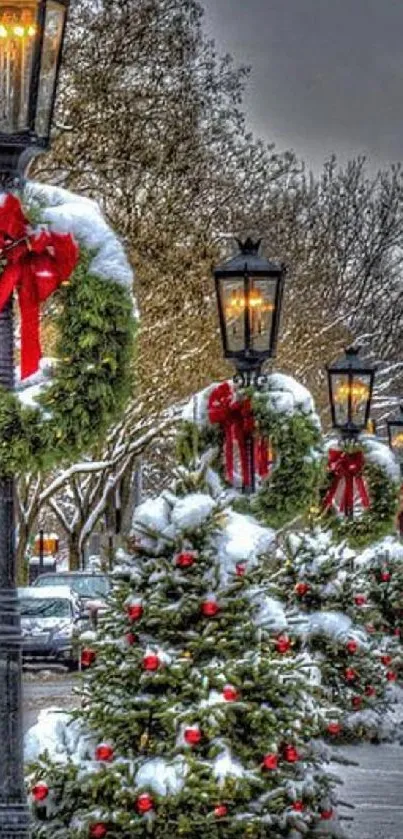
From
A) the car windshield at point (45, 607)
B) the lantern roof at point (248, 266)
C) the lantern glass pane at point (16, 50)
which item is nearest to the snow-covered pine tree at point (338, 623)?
the lantern roof at point (248, 266)

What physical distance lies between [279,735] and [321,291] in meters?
38.9

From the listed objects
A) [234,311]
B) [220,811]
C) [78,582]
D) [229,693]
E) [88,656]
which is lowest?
[220,811]

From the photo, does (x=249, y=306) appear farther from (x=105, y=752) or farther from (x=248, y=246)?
(x=105, y=752)

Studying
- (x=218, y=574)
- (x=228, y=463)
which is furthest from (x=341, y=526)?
(x=218, y=574)

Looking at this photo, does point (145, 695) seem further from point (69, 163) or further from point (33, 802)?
point (69, 163)

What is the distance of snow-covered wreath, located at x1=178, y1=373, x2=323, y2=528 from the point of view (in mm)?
16531

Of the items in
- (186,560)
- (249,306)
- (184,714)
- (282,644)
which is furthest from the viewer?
(249,306)

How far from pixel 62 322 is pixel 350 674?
11.4 metres

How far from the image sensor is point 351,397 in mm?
21531

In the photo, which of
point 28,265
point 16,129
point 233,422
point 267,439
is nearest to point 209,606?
point 28,265

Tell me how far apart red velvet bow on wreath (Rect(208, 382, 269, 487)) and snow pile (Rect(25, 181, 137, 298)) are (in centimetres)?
641

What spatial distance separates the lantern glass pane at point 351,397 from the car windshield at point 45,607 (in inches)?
714

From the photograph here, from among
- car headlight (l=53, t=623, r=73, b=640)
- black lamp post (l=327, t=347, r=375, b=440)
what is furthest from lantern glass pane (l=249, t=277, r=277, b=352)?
car headlight (l=53, t=623, r=73, b=640)

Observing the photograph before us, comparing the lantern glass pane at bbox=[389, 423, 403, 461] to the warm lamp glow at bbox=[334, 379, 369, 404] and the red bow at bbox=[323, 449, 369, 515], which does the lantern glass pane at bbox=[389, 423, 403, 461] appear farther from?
the warm lamp glow at bbox=[334, 379, 369, 404]
